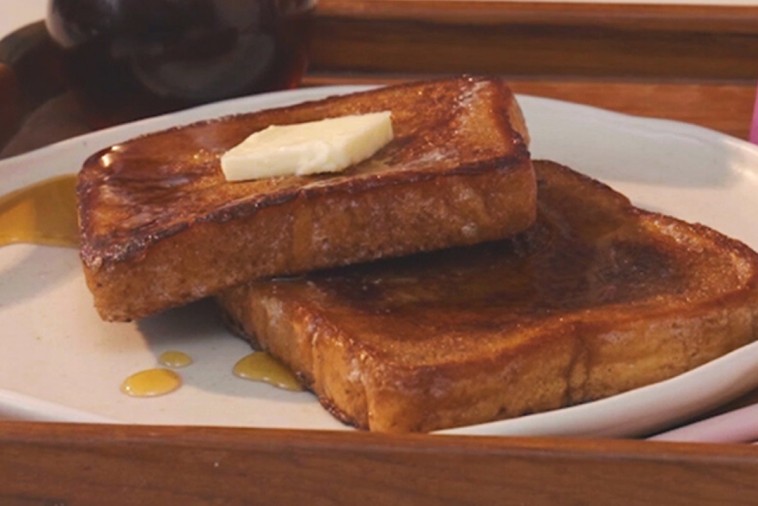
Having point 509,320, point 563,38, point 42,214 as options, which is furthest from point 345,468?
point 563,38

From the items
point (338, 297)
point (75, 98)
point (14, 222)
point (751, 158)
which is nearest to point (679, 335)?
point (338, 297)

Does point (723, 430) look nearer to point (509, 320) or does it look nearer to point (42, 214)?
point (509, 320)

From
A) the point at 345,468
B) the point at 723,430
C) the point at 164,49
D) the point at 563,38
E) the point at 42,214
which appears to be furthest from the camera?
the point at 563,38

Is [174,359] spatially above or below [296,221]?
below

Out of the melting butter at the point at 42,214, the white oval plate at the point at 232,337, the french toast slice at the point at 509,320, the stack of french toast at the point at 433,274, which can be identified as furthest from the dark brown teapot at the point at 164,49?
the french toast slice at the point at 509,320

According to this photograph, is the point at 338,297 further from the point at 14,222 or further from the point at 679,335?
the point at 14,222

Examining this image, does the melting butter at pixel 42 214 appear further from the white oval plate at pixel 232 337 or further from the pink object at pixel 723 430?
the pink object at pixel 723 430
